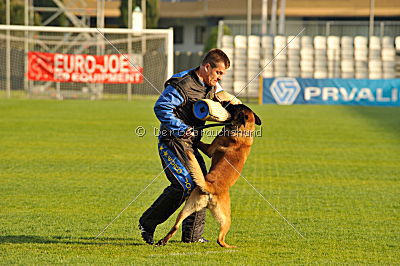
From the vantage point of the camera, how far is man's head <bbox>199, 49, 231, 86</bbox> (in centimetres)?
601

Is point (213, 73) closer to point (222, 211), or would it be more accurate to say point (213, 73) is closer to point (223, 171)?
point (223, 171)

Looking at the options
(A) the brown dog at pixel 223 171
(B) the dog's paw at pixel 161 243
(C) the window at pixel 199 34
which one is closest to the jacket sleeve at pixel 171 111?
(A) the brown dog at pixel 223 171

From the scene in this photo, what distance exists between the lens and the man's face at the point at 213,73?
238 inches

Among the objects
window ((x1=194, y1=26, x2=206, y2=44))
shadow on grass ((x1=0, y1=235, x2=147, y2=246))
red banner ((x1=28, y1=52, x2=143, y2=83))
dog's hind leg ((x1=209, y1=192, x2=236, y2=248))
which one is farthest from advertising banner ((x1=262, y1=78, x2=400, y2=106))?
window ((x1=194, y1=26, x2=206, y2=44))

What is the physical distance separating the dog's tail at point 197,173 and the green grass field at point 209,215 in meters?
0.59

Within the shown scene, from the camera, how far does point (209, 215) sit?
833cm

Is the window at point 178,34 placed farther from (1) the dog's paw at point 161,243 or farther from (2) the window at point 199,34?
(1) the dog's paw at point 161,243

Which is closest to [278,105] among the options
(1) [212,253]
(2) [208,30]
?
(1) [212,253]

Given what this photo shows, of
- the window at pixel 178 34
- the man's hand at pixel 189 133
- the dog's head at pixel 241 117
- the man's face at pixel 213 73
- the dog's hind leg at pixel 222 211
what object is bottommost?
the dog's hind leg at pixel 222 211

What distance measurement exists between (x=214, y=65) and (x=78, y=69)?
998 inches

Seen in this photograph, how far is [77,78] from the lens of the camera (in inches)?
1209

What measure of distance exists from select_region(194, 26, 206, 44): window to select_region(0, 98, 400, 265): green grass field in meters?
36.1

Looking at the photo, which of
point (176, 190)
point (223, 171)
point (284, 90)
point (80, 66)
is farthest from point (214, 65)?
point (80, 66)

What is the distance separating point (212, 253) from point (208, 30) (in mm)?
48775
